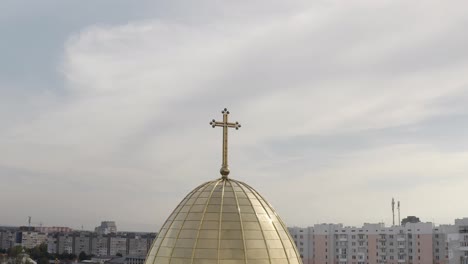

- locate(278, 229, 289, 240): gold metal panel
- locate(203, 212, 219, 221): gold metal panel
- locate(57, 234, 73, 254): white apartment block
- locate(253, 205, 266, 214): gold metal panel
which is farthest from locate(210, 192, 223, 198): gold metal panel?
locate(57, 234, 73, 254): white apartment block

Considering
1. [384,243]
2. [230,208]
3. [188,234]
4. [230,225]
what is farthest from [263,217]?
[384,243]

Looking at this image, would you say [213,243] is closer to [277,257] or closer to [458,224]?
[277,257]

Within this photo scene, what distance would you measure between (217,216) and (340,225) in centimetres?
5991

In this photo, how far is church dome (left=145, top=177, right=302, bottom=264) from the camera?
971 centimetres

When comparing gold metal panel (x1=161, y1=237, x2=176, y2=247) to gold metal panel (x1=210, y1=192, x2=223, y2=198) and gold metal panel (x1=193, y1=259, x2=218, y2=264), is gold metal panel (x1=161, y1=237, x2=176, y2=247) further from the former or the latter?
gold metal panel (x1=210, y1=192, x2=223, y2=198)

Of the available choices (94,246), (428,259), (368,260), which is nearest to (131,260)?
(94,246)

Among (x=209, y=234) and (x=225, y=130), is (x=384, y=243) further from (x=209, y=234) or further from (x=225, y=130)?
(x=209, y=234)

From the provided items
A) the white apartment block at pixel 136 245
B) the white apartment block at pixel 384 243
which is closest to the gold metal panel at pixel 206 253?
the white apartment block at pixel 384 243

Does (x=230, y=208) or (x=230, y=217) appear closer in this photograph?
(x=230, y=217)

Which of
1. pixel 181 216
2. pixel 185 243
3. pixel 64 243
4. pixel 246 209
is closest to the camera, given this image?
pixel 185 243

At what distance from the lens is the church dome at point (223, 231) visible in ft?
31.9

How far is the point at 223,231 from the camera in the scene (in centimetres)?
994

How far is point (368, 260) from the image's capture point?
2511 inches

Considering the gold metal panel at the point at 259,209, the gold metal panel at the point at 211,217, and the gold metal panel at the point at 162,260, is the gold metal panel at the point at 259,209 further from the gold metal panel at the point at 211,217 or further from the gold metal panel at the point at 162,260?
the gold metal panel at the point at 162,260
